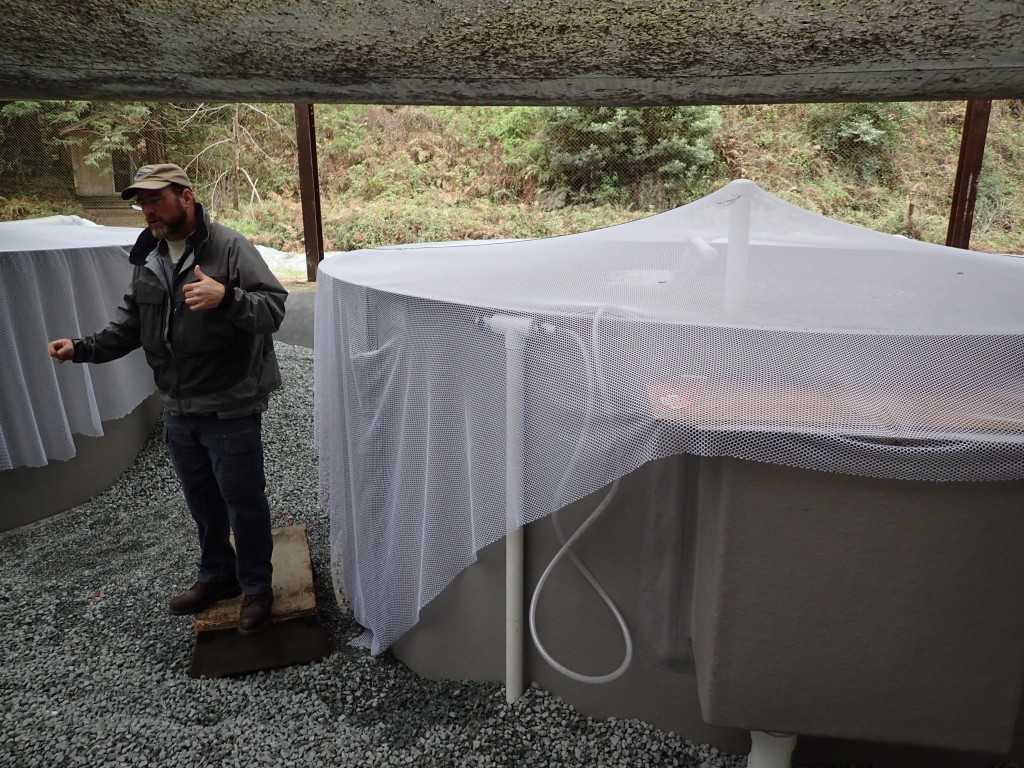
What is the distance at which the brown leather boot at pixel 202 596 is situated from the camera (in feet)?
7.59

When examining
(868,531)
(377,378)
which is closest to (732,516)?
(868,531)

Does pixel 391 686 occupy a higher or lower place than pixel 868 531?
lower

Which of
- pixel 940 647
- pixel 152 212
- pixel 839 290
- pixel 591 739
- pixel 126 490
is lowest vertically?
pixel 126 490

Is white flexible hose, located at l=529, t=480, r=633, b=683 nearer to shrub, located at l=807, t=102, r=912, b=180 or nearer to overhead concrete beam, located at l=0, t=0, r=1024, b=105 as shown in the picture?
overhead concrete beam, located at l=0, t=0, r=1024, b=105

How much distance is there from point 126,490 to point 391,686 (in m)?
2.26

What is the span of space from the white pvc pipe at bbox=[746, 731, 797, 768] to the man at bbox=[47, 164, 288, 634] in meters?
1.45

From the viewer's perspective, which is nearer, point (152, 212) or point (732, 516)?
point (732, 516)

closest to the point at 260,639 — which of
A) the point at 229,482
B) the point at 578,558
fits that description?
the point at 229,482

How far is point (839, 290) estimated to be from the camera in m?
1.53

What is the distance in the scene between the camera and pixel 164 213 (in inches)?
78.2

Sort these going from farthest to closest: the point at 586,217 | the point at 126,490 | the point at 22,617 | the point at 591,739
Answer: the point at 586,217 → the point at 126,490 → the point at 22,617 → the point at 591,739

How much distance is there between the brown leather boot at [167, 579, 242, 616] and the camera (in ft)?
7.59

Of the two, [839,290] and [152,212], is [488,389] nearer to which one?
[839,290]

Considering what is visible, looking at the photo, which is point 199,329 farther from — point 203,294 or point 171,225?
point 171,225
